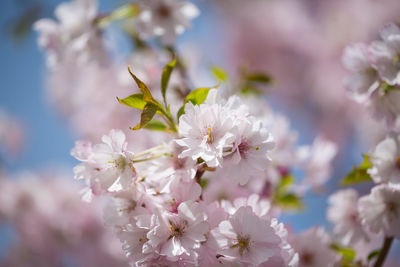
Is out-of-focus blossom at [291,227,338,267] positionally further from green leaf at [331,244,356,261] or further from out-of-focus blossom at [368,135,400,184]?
out-of-focus blossom at [368,135,400,184]

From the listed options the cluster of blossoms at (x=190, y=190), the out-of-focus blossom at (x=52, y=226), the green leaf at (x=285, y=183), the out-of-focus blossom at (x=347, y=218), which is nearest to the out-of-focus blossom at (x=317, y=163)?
the green leaf at (x=285, y=183)

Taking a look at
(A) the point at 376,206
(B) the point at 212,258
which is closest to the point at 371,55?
(A) the point at 376,206

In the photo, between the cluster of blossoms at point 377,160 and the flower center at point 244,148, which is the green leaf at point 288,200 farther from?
the flower center at point 244,148

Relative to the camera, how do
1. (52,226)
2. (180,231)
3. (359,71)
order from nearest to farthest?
(180,231) → (359,71) → (52,226)

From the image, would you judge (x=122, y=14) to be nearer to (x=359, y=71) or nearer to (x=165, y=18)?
(x=165, y=18)

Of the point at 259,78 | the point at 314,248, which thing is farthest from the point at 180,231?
the point at 259,78

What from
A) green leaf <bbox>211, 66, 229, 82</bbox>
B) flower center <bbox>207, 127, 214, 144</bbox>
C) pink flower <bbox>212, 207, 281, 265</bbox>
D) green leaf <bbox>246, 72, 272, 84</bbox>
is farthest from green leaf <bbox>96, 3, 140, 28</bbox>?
pink flower <bbox>212, 207, 281, 265</bbox>

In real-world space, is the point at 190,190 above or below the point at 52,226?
below
